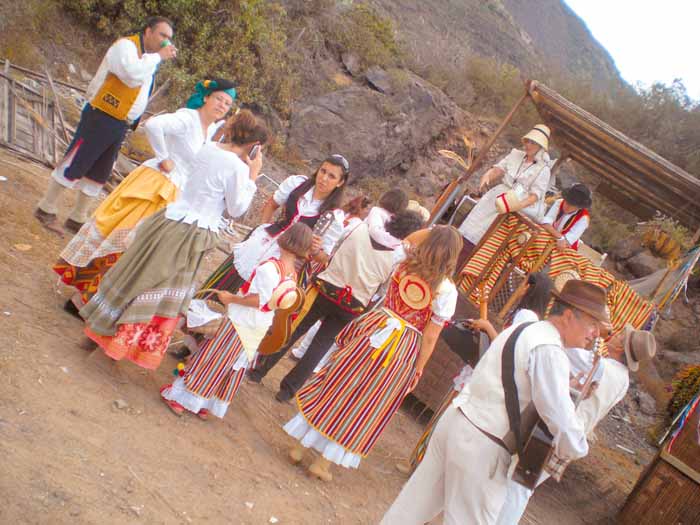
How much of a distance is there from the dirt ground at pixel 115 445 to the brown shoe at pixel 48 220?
0.08 m

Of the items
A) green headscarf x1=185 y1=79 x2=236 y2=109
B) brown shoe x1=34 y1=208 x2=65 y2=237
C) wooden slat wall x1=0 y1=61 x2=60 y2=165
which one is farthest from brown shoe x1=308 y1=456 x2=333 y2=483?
wooden slat wall x1=0 y1=61 x2=60 y2=165

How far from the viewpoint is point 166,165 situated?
455 cm

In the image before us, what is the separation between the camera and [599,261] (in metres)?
8.19

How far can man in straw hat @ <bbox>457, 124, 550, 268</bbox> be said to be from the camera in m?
6.62

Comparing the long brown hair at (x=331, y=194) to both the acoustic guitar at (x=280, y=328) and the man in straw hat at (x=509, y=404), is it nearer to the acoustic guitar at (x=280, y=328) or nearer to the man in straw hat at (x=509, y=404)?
the acoustic guitar at (x=280, y=328)

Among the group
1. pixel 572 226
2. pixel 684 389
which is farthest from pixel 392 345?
pixel 684 389

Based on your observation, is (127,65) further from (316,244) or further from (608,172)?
(608,172)

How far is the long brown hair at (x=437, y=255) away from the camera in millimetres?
4078

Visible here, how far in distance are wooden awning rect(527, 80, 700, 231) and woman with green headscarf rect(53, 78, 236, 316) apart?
3931 millimetres

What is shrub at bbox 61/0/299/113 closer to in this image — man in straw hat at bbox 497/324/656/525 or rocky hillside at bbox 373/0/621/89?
rocky hillside at bbox 373/0/621/89

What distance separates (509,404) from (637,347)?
0.89m

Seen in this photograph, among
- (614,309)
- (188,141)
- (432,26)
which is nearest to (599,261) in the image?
(614,309)

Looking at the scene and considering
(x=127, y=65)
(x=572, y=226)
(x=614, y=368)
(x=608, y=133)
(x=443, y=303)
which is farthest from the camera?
(x=572, y=226)

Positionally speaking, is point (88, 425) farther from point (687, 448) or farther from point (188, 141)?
point (687, 448)
